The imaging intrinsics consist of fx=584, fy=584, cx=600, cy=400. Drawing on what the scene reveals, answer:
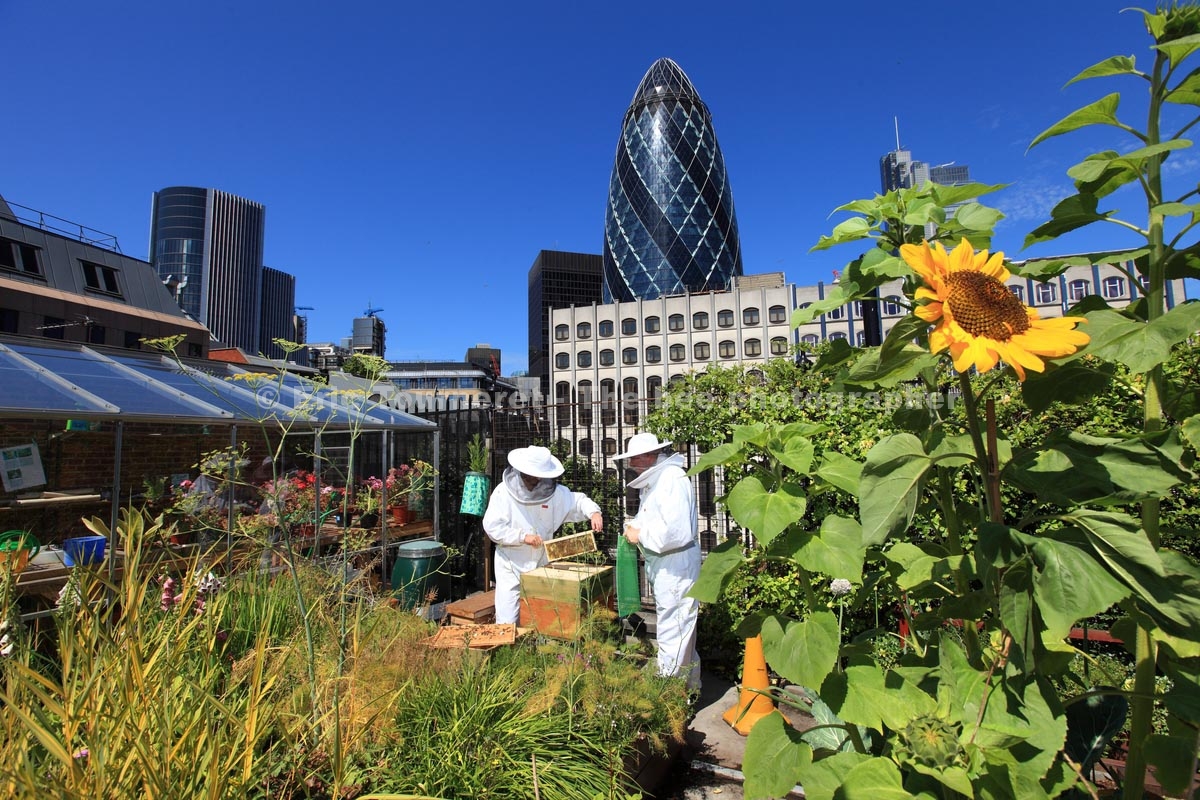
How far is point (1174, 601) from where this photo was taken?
875 millimetres

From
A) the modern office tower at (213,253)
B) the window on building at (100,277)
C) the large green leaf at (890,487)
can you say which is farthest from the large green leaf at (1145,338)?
the modern office tower at (213,253)

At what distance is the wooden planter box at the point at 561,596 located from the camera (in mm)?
4016

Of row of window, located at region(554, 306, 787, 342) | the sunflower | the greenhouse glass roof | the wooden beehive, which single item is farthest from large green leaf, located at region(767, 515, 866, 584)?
row of window, located at region(554, 306, 787, 342)

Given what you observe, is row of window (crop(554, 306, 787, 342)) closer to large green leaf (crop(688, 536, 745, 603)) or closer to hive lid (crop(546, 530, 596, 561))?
hive lid (crop(546, 530, 596, 561))

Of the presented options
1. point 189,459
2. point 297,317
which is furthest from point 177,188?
point 189,459

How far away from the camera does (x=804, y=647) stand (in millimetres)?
1312

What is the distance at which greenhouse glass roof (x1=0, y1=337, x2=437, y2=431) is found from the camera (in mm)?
5164

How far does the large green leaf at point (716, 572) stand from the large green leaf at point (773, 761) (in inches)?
12.7

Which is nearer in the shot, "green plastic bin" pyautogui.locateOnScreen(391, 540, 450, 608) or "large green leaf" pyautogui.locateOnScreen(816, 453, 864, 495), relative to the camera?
"large green leaf" pyautogui.locateOnScreen(816, 453, 864, 495)

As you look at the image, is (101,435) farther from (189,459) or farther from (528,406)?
(528,406)

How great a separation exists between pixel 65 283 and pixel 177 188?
517 ft

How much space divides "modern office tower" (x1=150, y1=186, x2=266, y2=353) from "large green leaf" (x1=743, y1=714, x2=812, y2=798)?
572 feet

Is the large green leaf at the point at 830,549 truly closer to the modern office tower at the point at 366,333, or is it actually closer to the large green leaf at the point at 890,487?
the large green leaf at the point at 890,487

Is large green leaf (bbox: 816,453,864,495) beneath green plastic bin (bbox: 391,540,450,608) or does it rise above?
above
